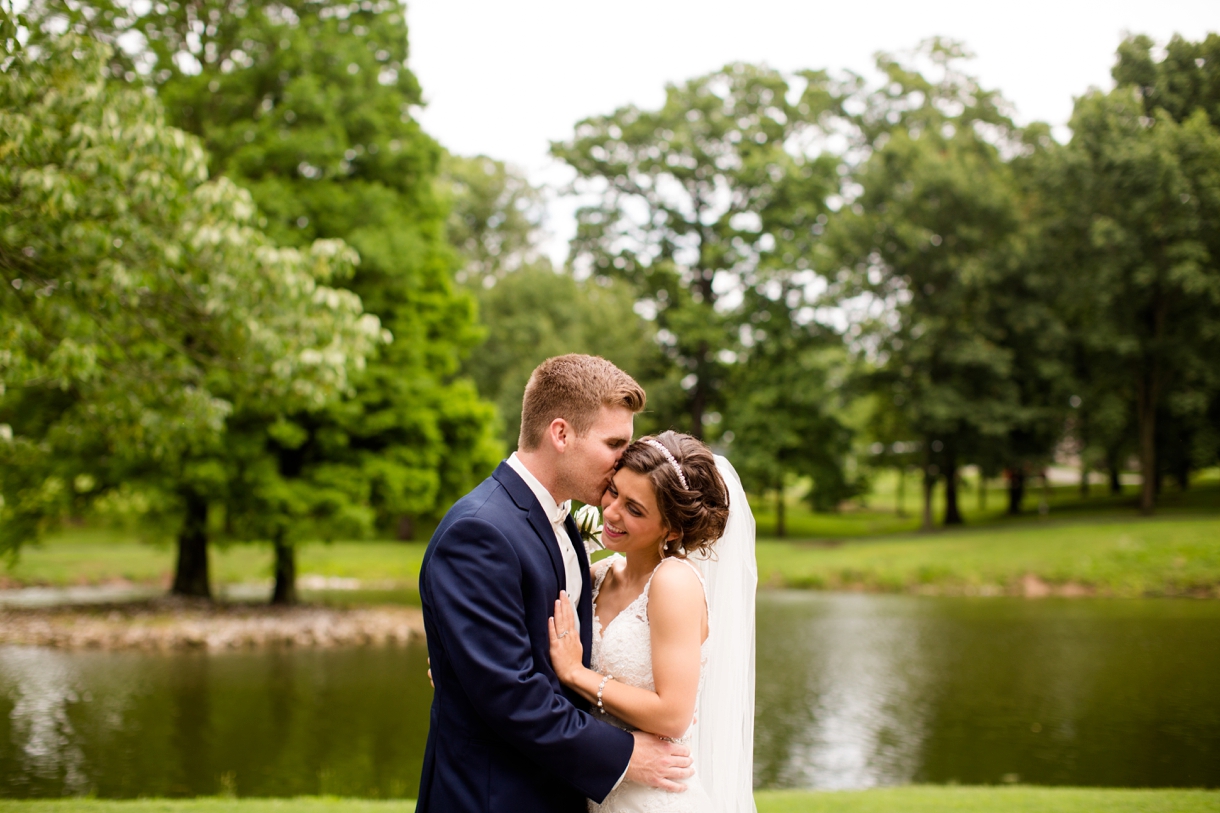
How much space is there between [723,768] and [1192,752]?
9.21 m

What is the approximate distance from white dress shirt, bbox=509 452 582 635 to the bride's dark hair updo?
1.02 feet

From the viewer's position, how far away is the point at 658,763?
2988 millimetres

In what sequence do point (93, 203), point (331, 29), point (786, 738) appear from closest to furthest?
point (93, 203) → point (786, 738) → point (331, 29)

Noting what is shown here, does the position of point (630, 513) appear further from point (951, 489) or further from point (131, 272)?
point (951, 489)

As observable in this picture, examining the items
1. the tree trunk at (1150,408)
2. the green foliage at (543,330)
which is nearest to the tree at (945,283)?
the tree trunk at (1150,408)

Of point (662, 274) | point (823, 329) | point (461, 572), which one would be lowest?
point (461, 572)

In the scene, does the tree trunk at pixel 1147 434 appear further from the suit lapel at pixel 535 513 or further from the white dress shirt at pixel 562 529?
the suit lapel at pixel 535 513

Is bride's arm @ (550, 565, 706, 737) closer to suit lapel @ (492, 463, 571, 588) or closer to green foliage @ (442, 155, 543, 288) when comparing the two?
suit lapel @ (492, 463, 571, 588)

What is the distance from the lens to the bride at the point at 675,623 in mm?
3014

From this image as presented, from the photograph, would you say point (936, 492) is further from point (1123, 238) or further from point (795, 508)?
point (1123, 238)

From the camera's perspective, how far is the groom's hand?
296 cm

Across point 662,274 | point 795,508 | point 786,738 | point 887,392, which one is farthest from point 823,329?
point 786,738

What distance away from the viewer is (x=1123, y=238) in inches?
1120

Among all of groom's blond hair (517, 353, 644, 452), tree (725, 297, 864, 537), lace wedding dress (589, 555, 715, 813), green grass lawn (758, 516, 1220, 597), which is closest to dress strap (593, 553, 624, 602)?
lace wedding dress (589, 555, 715, 813)
